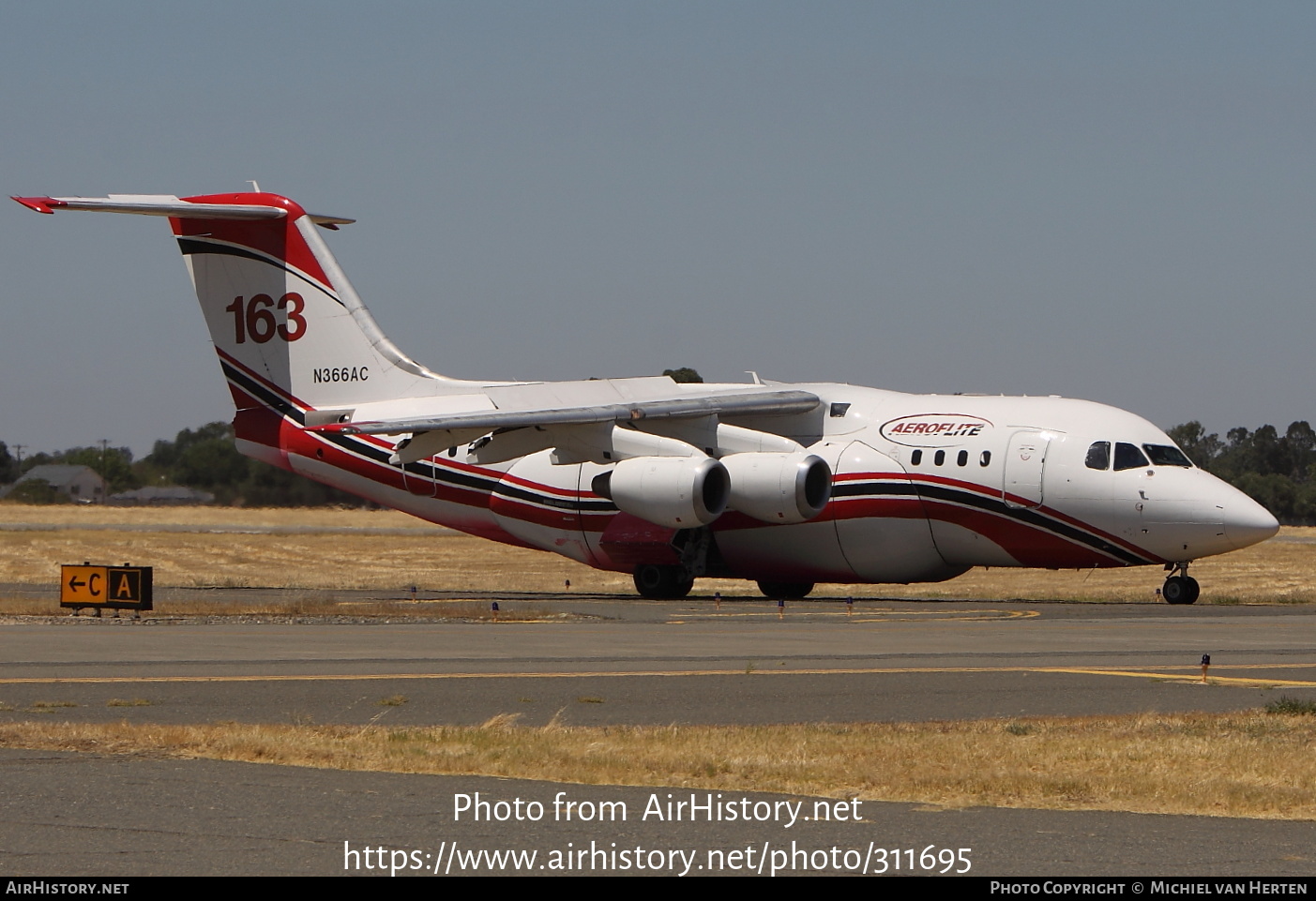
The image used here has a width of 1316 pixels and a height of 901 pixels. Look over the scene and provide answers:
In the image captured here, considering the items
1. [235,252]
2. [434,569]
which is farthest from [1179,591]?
[434,569]

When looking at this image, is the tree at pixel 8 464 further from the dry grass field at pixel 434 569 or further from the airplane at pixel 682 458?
the airplane at pixel 682 458

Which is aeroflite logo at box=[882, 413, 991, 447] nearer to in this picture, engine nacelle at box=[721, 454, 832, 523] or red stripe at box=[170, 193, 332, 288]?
engine nacelle at box=[721, 454, 832, 523]

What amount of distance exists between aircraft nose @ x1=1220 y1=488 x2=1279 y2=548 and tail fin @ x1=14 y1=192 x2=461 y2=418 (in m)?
15.5

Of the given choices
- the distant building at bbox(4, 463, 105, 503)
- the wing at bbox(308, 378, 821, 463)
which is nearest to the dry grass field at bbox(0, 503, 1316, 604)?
the wing at bbox(308, 378, 821, 463)

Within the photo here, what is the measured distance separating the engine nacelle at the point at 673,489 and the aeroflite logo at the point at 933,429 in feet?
10.5

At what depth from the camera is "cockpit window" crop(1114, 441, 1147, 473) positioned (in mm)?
29734

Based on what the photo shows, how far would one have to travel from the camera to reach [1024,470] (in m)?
30.1

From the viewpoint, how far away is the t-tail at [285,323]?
36281mm

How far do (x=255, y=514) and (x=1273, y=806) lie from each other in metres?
66.3

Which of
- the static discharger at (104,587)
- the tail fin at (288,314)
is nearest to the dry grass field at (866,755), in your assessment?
the static discharger at (104,587)

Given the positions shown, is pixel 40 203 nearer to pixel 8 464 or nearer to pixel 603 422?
pixel 603 422

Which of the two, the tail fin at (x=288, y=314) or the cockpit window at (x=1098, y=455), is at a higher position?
the tail fin at (x=288, y=314)

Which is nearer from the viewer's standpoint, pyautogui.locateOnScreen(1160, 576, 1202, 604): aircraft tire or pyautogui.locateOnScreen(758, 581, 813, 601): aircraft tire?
pyautogui.locateOnScreen(1160, 576, 1202, 604): aircraft tire
